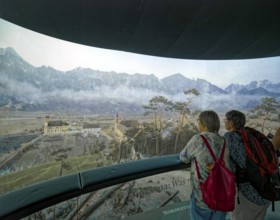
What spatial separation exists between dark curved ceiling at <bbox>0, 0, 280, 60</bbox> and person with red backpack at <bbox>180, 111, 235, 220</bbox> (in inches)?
33.9

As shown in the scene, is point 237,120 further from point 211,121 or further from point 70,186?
point 70,186

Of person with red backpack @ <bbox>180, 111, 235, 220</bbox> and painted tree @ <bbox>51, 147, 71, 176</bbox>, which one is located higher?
person with red backpack @ <bbox>180, 111, 235, 220</bbox>

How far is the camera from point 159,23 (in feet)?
5.52

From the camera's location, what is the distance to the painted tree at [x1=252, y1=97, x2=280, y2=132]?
8.51 metres

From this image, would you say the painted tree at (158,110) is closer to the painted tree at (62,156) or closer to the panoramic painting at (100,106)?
the panoramic painting at (100,106)

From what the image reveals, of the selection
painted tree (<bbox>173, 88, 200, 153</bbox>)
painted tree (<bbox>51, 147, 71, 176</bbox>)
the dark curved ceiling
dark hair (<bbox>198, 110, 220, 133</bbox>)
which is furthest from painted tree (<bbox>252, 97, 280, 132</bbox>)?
dark hair (<bbox>198, 110, 220, 133</bbox>)

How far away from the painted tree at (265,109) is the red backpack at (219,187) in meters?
8.38

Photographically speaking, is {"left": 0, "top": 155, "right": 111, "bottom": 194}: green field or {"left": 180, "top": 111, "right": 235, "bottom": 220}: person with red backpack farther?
{"left": 0, "top": 155, "right": 111, "bottom": 194}: green field

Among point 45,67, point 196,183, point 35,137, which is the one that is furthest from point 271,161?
point 35,137

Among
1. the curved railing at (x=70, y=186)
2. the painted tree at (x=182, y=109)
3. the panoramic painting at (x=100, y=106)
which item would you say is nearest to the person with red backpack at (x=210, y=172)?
the curved railing at (x=70, y=186)

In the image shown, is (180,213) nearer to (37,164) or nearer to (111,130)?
(37,164)

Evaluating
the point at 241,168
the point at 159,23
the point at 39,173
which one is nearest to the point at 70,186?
the point at 241,168

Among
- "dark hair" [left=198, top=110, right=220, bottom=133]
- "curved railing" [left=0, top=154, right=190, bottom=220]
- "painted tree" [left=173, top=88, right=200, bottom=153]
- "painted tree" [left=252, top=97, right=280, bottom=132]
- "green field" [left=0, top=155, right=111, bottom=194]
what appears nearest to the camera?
"curved railing" [left=0, top=154, right=190, bottom=220]

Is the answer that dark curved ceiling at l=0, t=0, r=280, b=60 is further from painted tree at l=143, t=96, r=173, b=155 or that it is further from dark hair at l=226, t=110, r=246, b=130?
painted tree at l=143, t=96, r=173, b=155
